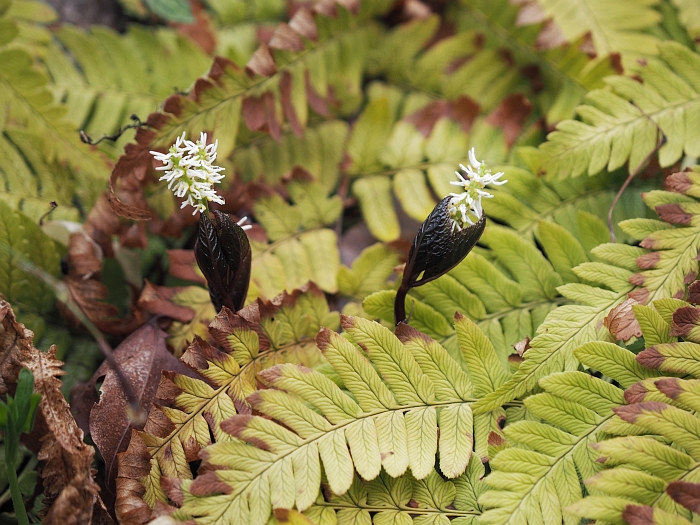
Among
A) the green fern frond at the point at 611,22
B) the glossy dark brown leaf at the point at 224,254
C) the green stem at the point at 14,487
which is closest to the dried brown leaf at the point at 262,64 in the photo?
the glossy dark brown leaf at the point at 224,254

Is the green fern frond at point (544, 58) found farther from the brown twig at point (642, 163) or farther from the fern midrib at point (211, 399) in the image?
the fern midrib at point (211, 399)

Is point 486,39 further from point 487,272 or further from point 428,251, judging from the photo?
point 428,251

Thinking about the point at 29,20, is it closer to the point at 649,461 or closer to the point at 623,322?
the point at 623,322

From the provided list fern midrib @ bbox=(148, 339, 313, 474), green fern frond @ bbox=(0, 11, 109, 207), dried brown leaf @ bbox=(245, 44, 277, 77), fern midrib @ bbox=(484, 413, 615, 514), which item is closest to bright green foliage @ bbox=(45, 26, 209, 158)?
green fern frond @ bbox=(0, 11, 109, 207)

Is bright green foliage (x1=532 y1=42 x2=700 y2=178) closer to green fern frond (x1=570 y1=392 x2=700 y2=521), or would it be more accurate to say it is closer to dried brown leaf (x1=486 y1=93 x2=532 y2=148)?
dried brown leaf (x1=486 y1=93 x2=532 y2=148)

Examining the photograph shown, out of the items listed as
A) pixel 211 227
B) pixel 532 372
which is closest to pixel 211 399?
pixel 211 227

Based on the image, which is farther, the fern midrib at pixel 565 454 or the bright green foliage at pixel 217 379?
the bright green foliage at pixel 217 379

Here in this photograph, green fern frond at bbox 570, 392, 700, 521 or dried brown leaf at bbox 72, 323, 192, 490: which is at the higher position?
green fern frond at bbox 570, 392, 700, 521
